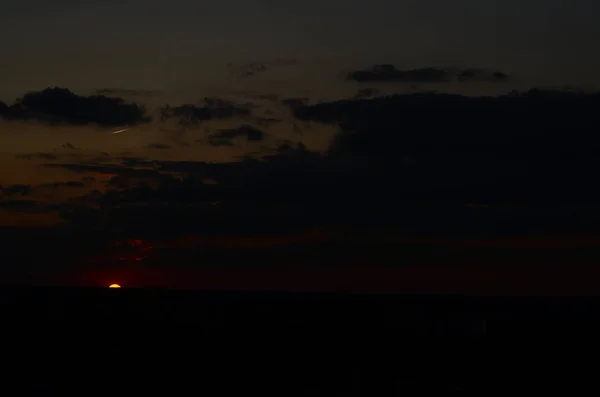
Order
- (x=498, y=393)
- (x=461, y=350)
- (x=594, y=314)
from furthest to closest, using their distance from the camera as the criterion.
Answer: (x=594, y=314)
(x=461, y=350)
(x=498, y=393)

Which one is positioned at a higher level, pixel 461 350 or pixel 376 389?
pixel 376 389

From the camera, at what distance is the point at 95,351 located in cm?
7581

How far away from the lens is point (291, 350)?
76.8m

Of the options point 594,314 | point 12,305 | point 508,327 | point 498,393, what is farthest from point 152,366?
point 594,314

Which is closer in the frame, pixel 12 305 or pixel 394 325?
pixel 394 325

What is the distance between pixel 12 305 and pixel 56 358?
47.3 m

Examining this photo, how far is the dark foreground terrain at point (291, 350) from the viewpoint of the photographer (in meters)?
59.5

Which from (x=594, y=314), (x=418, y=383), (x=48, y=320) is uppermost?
(x=418, y=383)

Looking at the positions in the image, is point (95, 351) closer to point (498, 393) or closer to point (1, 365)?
point (1, 365)

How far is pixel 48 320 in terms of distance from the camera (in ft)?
326

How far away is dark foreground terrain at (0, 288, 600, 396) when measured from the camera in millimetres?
59469

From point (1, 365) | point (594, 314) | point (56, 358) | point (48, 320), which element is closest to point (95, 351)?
point (56, 358)

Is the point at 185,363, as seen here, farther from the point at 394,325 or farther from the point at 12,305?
the point at 12,305

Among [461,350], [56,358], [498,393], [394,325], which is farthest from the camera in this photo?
[394,325]
